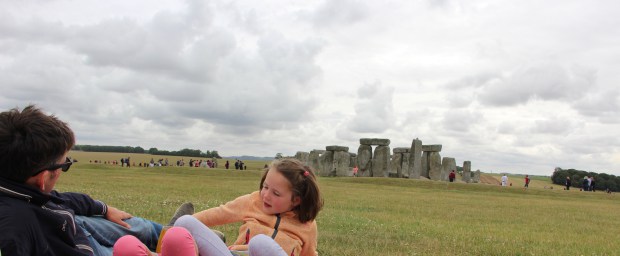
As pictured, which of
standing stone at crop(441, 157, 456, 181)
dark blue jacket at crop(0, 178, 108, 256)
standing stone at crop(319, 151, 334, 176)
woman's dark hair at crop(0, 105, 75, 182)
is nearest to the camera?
dark blue jacket at crop(0, 178, 108, 256)

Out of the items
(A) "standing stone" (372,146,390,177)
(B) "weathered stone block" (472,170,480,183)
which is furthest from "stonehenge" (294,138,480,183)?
(B) "weathered stone block" (472,170,480,183)

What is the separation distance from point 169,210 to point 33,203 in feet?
23.7

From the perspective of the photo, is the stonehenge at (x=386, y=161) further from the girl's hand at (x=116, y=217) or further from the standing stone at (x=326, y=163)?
the girl's hand at (x=116, y=217)

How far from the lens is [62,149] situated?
3398mm

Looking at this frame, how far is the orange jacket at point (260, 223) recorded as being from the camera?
474 cm

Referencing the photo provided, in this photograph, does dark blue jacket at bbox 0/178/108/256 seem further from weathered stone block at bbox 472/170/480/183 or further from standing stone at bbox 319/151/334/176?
weathered stone block at bbox 472/170/480/183

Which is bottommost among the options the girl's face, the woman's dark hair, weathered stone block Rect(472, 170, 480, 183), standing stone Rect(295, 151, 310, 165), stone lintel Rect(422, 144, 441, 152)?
the girl's face

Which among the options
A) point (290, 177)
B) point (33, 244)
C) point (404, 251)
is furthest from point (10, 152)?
point (404, 251)

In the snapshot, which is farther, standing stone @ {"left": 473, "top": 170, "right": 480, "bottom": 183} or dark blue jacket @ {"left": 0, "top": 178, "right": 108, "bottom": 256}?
standing stone @ {"left": 473, "top": 170, "right": 480, "bottom": 183}

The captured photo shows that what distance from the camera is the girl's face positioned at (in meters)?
4.76

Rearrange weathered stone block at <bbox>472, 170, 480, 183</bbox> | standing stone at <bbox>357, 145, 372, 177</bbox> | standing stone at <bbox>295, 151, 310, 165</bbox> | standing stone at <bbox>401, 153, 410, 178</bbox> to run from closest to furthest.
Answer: standing stone at <bbox>357, 145, 372, 177</bbox> < standing stone at <bbox>401, 153, 410, 178</bbox> < standing stone at <bbox>295, 151, 310, 165</bbox> < weathered stone block at <bbox>472, 170, 480, 183</bbox>

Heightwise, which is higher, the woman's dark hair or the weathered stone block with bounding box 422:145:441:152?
the weathered stone block with bounding box 422:145:441:152

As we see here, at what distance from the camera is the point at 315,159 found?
46031 mm

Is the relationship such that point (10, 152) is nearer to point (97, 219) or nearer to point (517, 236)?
point (97, 219)
